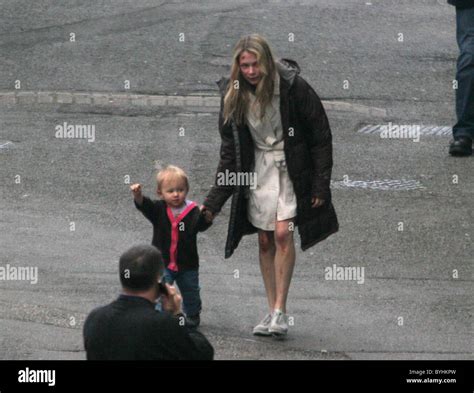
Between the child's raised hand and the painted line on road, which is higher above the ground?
the painted line on road

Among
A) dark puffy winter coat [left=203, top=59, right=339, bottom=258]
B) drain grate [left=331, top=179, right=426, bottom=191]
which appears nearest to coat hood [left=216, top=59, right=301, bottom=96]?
dark puffy winter coat [left=203, top=59, right=339, bottom=258]

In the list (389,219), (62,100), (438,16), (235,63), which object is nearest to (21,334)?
(235,63)

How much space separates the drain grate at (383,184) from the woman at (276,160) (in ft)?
11.3

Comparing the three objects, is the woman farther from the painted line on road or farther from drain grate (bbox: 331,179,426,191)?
the painted line on road

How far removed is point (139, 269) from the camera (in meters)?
6.11

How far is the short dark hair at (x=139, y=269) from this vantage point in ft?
20.0

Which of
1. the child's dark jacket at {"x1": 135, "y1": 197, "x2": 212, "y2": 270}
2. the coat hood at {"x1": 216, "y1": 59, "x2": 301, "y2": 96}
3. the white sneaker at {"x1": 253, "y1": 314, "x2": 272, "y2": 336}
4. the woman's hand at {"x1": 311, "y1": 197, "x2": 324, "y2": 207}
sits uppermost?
the coat hood at {"x1": 216, "y1": 59, "x2": 301, "y2": 96}

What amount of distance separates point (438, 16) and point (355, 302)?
10750mm

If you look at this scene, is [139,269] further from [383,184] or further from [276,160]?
[383,184]

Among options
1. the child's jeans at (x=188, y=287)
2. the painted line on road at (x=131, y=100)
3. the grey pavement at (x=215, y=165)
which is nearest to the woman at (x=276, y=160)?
the child's jeans at (x=188, y=287)

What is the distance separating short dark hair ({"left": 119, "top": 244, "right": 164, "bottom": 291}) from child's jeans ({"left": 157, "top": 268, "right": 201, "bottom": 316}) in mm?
2931

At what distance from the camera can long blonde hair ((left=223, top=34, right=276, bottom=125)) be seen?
8.80m

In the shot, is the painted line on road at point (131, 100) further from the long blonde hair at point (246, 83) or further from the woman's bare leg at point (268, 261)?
the long blonde hair at point (246, 83)

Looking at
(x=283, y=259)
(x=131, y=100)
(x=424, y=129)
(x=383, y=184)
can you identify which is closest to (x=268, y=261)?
(x=283, y=259)
